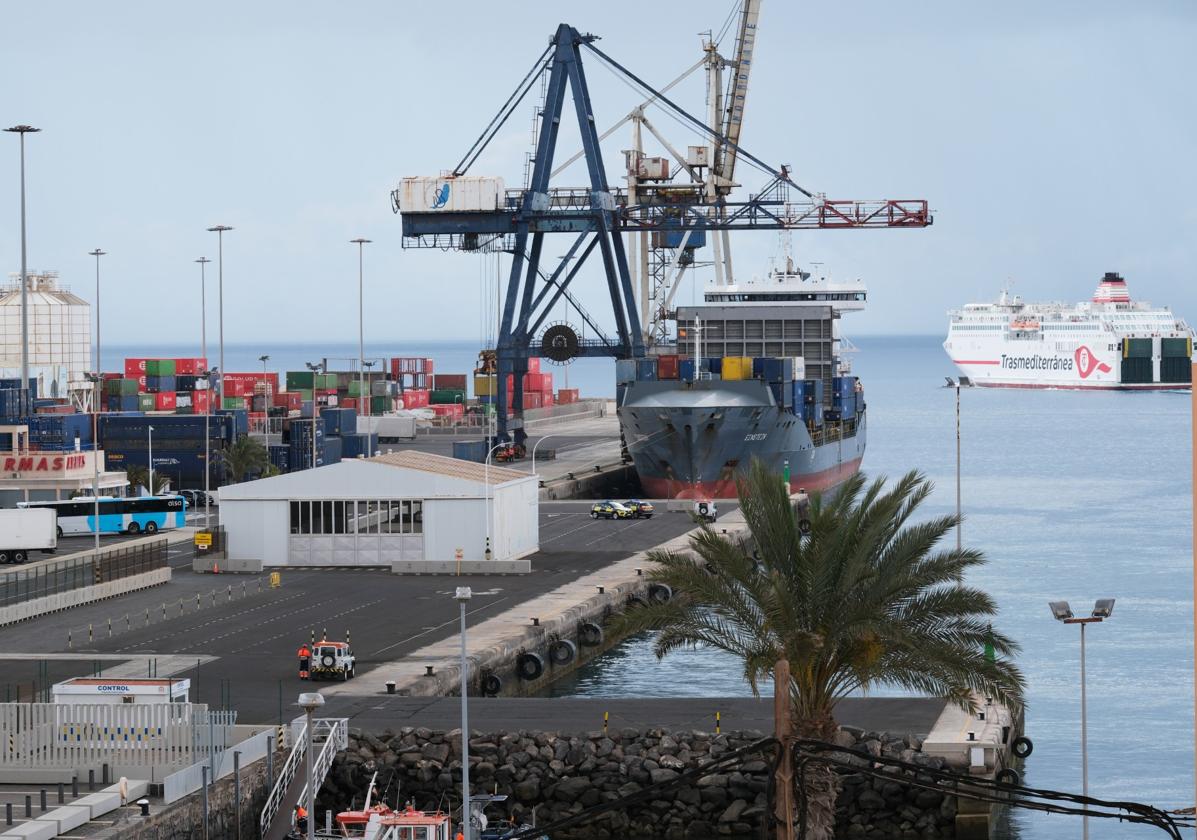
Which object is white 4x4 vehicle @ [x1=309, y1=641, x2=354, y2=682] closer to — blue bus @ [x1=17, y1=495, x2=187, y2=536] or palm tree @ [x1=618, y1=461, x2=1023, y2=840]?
palm tree @ [x1=618, y1=461, x2=1023, y2=840]

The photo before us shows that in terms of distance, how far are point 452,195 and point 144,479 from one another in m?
17.5

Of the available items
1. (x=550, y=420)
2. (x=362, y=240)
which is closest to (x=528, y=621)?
(x=362, y=240)

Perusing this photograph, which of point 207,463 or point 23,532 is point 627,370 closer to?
point 207,463

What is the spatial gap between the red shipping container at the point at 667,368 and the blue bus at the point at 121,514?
88.6 feet

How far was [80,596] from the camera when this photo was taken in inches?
1735

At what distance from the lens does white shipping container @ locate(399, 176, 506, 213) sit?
79.9m

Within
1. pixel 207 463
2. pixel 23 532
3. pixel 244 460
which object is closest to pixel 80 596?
pixel 23 532

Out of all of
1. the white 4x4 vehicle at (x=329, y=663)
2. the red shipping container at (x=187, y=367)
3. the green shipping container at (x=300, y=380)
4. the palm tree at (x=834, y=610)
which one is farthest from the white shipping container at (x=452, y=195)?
the palm tree at (x=834, y=610)

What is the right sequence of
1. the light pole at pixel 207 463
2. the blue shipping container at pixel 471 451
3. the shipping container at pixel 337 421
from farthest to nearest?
the shipping container at pixel 337 421 → the blue shipping container at pixel 471 451 → the light pole at pixel 207 463

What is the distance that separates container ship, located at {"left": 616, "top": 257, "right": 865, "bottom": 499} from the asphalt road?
22293 millimetres

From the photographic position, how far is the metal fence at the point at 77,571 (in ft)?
140

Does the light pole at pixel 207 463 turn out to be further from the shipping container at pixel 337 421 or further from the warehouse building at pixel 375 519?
the shipping container at pixel 337 421

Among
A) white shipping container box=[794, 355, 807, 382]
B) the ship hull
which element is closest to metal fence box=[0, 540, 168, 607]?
the ship hull

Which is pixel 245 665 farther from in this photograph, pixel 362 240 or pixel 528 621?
pixel 362 240
